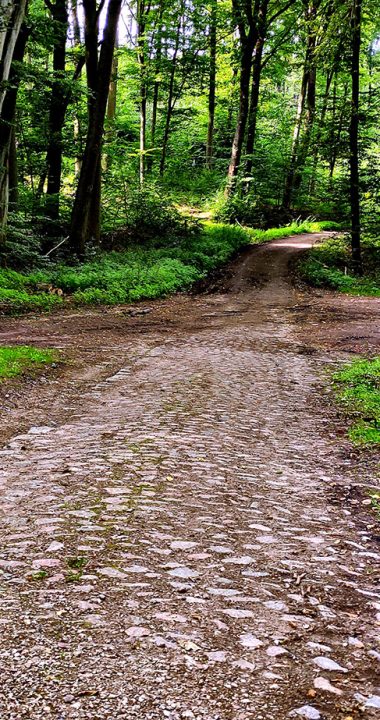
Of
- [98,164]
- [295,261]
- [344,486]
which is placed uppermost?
[98,164]

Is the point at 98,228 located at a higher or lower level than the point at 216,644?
higher

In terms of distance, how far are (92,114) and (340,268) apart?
421 inches

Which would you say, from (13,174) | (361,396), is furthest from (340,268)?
(361,396)

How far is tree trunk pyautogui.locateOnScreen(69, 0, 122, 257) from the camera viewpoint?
16.7m

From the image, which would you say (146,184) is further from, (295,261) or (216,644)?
(216,644)

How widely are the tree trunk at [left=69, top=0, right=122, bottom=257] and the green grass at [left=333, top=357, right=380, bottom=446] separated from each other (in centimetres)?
1094

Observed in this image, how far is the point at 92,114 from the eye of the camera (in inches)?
675

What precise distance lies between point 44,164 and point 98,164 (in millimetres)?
4168

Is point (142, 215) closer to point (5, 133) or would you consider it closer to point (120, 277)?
point (120, 277)

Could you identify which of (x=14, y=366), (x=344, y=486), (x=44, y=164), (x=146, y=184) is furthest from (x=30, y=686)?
(x=146, y=184)

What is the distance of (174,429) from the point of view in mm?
5965

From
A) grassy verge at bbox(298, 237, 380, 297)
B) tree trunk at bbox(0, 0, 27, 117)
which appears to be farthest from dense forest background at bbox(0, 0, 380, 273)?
grassy verge at bbox(298, 237, 380, 297)

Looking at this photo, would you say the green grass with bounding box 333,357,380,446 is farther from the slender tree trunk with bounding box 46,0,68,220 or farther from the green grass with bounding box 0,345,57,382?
the slender tree trunk with bounding box 46,0,68,220

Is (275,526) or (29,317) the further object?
(29,317)
